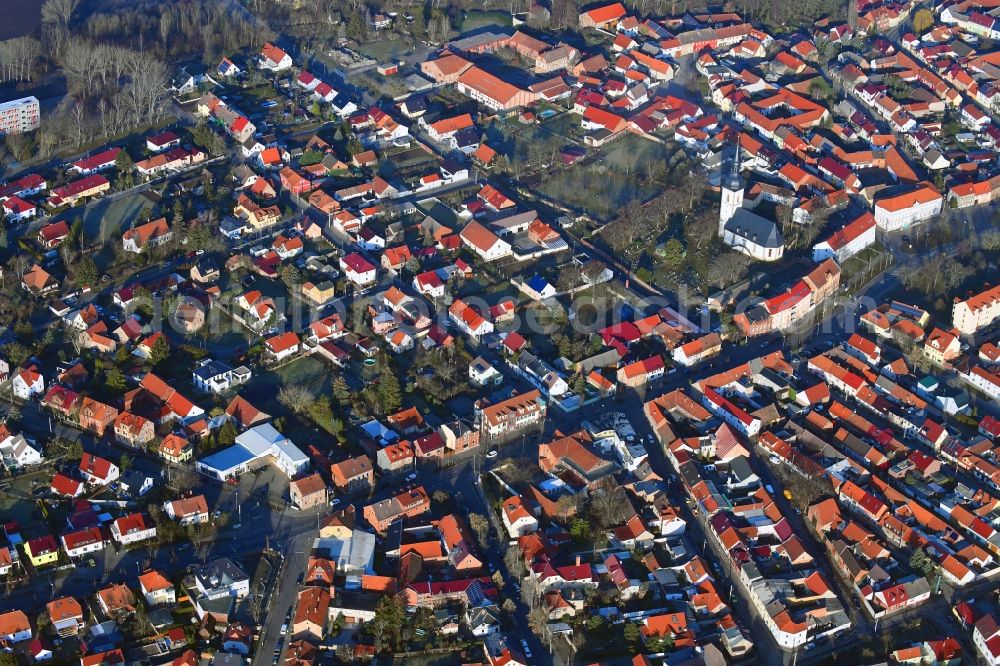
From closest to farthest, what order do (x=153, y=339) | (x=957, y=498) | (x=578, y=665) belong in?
1. (x=578, y=665)
2. (x=957, y=498)
3. (x=153, y=339)

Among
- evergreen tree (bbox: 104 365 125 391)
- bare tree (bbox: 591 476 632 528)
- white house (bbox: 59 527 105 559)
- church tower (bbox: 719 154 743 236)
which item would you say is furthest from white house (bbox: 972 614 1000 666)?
evergreen tree (bbox: 104 365 125 391)

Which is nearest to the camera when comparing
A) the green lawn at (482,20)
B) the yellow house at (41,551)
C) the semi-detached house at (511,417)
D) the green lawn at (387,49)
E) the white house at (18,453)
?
the yellow house at (41,551)

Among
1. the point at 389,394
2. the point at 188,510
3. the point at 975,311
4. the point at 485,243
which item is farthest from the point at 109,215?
the point at 975,311

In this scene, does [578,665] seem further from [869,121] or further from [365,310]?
[869,121]

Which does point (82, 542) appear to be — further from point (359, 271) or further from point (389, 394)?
point (359, 271)

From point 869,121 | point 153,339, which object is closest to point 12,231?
point 153,339

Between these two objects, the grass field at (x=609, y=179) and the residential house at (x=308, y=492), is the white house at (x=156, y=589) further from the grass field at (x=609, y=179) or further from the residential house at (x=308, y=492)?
the grass field at (x=609, y=179)

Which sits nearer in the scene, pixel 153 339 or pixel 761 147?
pixel 153 339

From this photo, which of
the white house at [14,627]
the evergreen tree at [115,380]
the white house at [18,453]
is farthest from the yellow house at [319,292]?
Answer: the white house at [14,627]
